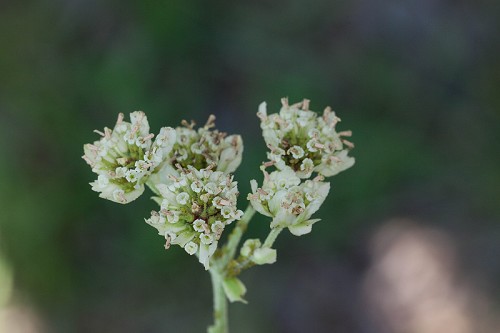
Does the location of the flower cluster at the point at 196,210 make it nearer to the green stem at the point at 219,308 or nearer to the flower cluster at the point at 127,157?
the flower cluster at the point at 127,157

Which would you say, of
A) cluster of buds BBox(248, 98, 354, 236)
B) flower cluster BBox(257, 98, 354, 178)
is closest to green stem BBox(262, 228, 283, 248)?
cluster of buds BBox(248, 98, 354, 236)

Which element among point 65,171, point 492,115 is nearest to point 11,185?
point 65,171

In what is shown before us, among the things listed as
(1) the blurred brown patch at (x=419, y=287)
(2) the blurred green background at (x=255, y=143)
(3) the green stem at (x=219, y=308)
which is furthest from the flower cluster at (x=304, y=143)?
(1) the blurred brown patch at (x=419, y=287)

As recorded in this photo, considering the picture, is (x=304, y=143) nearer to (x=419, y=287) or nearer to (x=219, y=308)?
(x=219, y=308)

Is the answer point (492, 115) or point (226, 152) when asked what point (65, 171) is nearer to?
point (226, 152)

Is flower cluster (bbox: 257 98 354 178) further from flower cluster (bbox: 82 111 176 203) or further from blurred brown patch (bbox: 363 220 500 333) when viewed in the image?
blurred brown patch (bbox: 363 220 500 333)

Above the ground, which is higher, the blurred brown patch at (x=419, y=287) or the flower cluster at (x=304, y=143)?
the blurred brown patch at (x=419, y=287)
